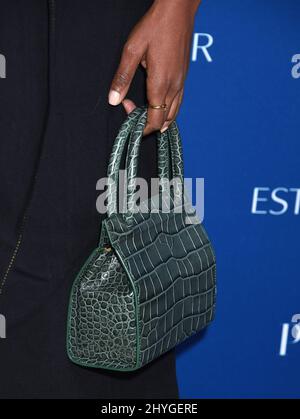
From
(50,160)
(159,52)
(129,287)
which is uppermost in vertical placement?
(159,52)

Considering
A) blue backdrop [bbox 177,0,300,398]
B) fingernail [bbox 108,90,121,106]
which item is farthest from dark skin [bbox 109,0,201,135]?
blue backdrop [bbox 177,0,300,398]

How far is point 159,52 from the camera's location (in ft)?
2.80

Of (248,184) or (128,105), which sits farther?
(248,184)

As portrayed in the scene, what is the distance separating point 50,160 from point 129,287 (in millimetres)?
178

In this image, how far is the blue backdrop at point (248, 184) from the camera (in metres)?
1.48

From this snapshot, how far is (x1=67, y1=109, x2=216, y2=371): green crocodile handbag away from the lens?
850 millimetres

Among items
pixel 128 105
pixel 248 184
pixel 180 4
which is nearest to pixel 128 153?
pixel 128 105

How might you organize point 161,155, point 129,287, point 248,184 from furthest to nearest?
point 248,184, point 161,155, point 129,287

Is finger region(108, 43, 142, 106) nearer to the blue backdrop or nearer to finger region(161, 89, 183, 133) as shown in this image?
finger region(161, 89, 183, 133)

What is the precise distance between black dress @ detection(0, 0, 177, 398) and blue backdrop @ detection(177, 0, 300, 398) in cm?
58

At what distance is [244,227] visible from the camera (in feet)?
5.20

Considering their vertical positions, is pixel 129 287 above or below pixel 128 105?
below

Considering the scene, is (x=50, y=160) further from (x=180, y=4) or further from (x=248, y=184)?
(x=248, y=184)
